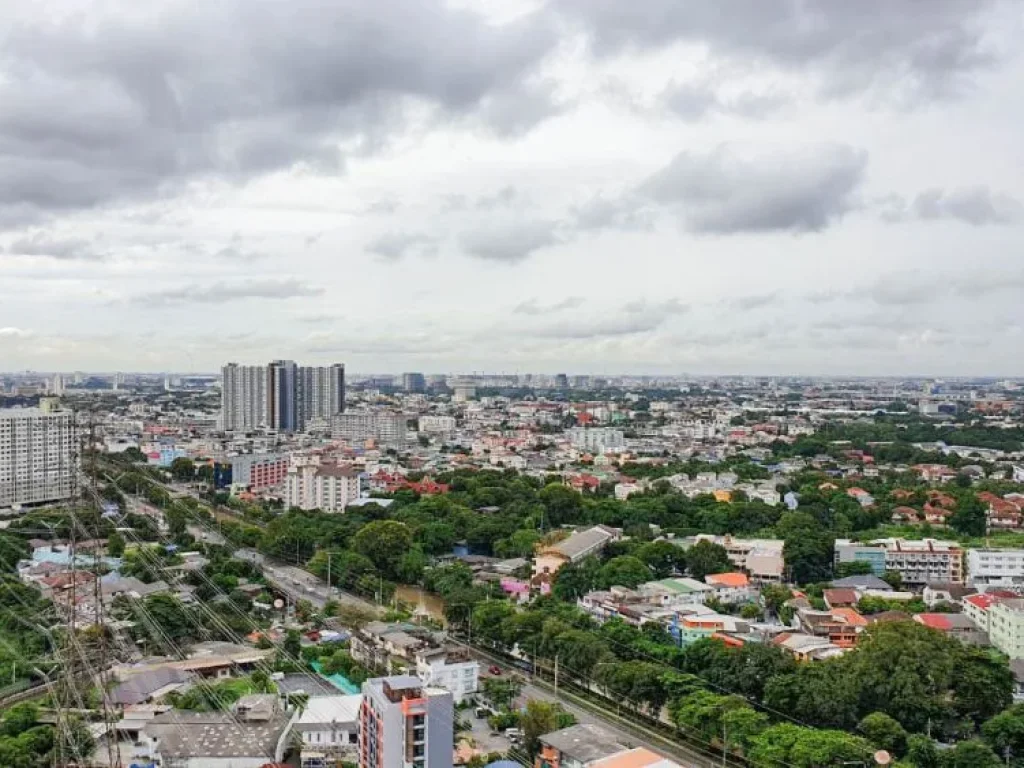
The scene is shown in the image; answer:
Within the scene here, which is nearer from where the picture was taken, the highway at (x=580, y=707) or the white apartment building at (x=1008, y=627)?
the highway at (x=580, y=707)

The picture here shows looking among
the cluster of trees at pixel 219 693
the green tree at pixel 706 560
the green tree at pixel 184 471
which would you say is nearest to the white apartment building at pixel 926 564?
the green tree at pixel 706 560

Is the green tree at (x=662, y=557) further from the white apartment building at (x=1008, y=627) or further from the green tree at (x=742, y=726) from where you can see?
the green tree at (x=742, y=726)

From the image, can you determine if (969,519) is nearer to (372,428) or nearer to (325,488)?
(325,488)

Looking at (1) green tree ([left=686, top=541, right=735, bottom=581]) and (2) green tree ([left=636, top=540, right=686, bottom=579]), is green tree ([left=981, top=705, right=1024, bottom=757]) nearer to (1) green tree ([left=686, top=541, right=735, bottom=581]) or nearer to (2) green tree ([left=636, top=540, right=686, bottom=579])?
(1) green tree ([left=686, top=541, right=735, bottom=581])

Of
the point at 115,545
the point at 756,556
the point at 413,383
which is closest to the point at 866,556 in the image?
the point at 756,556

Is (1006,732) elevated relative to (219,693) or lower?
elevated

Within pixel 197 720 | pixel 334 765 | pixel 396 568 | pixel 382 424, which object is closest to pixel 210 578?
pixel 396 568

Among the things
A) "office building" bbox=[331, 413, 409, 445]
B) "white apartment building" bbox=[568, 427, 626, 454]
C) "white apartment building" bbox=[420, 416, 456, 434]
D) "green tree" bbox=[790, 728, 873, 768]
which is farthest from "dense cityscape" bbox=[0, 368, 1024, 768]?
"white apartment building" bbox=[420, 416, 456, 434]
